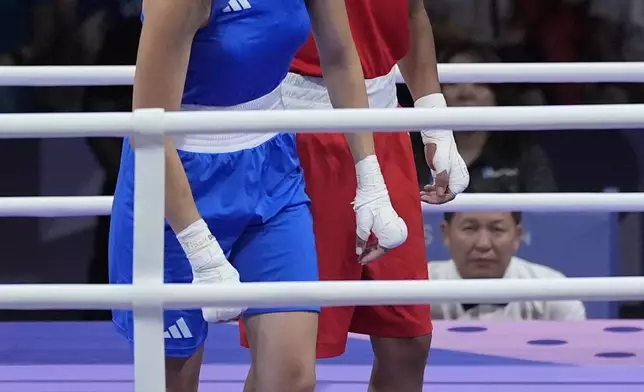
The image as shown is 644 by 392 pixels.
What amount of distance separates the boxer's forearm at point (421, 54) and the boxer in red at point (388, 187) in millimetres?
48

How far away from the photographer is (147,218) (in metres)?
1.58

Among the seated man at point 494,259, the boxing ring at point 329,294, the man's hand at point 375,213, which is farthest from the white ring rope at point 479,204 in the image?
the seated man at point 494,259

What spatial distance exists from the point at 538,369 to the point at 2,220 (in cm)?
191

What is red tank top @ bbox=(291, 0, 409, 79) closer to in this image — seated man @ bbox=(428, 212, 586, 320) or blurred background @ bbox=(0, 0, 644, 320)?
seated man @ bbox=(428, 212, 586, 320)

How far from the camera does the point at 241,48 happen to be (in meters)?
1.74

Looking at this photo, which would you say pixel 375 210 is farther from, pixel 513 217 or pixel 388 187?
pixel 513 217

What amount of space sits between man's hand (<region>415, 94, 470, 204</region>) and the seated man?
1366 mm

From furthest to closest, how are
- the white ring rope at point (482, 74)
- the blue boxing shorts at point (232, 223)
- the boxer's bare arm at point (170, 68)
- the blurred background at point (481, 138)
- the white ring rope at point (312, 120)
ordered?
the blurred background at point (481, 138)
the white ring rope at point (482, 74)
the blue boxing shorts at point (232, 223)
the boxer's bare arm at point (170, 68)
the white ring rope at point (312, 120)

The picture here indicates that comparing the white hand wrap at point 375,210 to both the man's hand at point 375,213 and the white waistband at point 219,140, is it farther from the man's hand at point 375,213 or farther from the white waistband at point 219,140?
the white waistband at point 219,140

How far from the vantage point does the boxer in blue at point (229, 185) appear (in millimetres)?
1691

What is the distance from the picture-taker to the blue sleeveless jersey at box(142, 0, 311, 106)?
68.2 inches

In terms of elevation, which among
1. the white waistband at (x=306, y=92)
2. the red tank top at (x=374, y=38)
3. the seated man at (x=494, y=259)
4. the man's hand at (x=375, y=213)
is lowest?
the seated man at (x=494, y=259)

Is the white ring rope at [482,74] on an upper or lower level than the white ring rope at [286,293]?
upper

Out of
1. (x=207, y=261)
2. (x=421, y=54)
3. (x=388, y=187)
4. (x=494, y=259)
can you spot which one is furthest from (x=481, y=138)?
(x=207, y=261)
